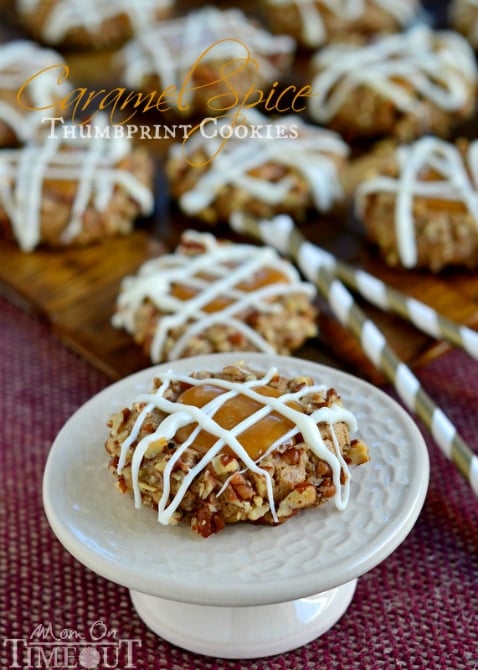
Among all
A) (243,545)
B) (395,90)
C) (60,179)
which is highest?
(243,545)

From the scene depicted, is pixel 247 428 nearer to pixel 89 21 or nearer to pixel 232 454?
pixel 232 454

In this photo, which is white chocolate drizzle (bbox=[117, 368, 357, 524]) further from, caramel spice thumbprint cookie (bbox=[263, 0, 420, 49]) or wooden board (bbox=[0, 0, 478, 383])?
caramel spice thumbprint cookie (bbox=[263, 0, 420, 49])

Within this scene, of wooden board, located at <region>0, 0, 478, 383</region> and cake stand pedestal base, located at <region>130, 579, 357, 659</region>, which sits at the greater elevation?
cake stand pedestal base, located at <region>130, 579, 357, 659</region>

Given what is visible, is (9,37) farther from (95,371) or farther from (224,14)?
(95,371)

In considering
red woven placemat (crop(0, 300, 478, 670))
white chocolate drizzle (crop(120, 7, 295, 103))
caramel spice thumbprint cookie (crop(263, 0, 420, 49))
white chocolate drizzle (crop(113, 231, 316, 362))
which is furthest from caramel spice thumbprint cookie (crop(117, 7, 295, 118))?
red woven placemat (crop(0, 300, 478, 670))

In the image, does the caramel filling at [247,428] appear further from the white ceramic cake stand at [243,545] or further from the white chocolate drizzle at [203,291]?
the white chocolate drizzle at [203,291]

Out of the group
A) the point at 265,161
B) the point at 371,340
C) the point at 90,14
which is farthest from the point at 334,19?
the point at 371,340
